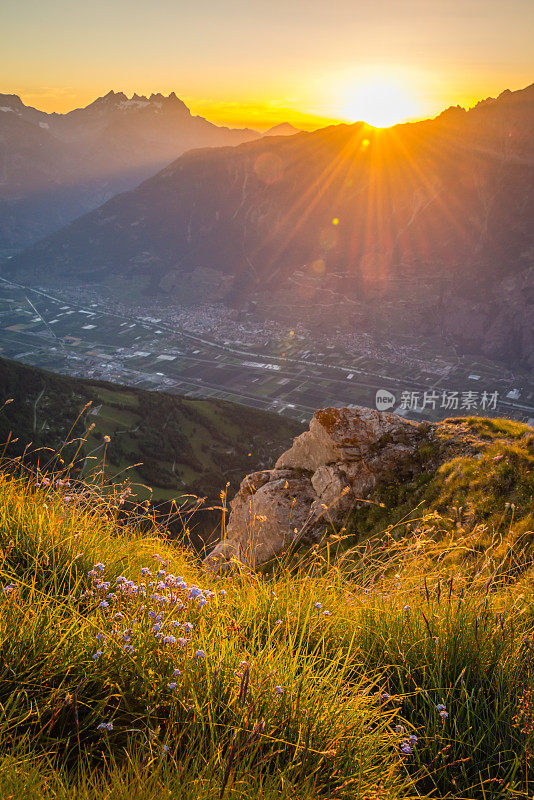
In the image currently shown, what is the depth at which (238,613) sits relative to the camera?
3.97 metres

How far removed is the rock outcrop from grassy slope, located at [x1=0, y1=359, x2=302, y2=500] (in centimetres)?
7137

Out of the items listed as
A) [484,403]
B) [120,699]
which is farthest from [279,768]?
[484,403]

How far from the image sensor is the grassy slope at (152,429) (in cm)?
9994

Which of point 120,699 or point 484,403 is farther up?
point 120,699

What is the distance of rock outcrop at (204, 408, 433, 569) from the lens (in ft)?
51.5

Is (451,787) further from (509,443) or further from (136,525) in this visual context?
(509,443)

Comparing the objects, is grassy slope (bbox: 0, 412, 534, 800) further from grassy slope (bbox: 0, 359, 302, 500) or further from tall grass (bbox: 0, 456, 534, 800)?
grassy slope (bbox: 0, 359, 302, 500)

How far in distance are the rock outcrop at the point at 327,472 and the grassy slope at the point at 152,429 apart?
7137cm

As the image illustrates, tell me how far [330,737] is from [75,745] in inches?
58.2

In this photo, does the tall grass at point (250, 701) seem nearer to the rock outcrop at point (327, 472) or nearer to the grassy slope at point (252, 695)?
the grassy slope at point (252, 695)

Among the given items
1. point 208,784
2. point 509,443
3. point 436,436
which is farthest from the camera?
point 436,436

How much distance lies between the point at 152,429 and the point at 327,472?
106730 mm

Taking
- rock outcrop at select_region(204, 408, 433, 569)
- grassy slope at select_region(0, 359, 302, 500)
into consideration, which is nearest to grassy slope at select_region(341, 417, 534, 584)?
rock outcrop at select_region(204, 408, 433, 569)

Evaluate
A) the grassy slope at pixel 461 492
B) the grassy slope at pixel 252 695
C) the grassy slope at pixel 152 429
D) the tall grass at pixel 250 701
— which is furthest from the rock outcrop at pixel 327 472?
the grassy slope at pixel 152 429
